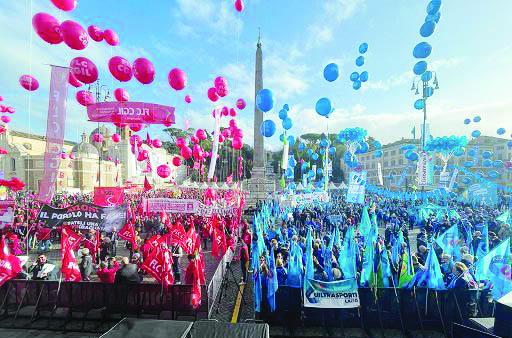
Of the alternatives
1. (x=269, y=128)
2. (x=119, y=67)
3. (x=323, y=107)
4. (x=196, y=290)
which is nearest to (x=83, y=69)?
(x=119, y=67)

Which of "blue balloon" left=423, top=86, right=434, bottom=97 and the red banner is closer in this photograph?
the red banner

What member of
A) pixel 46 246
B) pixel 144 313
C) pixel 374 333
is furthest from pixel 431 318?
pixel 46 246

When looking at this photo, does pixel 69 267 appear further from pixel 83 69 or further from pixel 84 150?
pixel 84 150

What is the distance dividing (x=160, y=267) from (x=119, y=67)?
773 cm

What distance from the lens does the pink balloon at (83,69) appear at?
10.3 m

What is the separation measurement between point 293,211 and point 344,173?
230ft

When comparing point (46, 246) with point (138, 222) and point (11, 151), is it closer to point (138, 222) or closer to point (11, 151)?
point (138, 222)

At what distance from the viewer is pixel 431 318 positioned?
6375 mm

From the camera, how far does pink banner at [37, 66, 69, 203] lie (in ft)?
29.1

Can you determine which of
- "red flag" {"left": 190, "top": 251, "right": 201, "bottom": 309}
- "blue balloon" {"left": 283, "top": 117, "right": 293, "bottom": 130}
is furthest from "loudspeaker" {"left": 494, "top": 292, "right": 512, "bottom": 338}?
"blue balloon" {"left": 283, "top": 117, "right": 293, "bottom": 130}

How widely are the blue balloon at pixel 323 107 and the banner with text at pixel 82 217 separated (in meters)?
9.92

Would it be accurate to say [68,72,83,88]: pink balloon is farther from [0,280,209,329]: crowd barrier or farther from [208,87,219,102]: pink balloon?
[0,280,209,329]: crowd barrier

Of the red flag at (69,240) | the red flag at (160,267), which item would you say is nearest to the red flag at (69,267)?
the red flag at (69,240)

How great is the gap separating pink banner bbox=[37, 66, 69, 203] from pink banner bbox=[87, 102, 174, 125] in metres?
6.19
